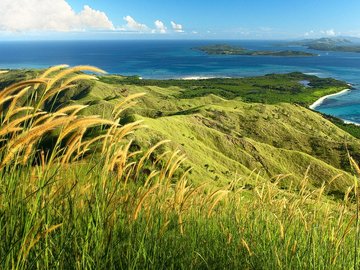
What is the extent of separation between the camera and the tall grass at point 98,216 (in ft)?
8.89

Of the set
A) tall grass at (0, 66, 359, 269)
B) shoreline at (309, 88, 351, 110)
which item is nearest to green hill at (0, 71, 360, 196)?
tall grass at (0, 66, 359, 269)

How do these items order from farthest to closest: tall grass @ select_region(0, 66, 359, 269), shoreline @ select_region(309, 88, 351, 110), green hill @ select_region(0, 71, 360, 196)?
shoreline @ select_region(309, 88, 351, 110) < green hill @ select_region(0, 71, 360, 196) < tall grass @ select_region(0, 66, 359, 269)

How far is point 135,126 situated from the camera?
3.52 meters

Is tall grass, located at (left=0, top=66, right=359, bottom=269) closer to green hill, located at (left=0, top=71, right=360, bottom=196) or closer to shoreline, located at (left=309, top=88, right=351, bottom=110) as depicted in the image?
green hill, located at (left=0, top=71, right=360, bottom=196)

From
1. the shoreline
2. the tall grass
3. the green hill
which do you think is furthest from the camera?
the shoreline

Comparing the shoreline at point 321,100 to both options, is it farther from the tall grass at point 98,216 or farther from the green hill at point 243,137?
the tall grass at point 98,216

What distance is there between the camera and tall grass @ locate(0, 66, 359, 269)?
271cm

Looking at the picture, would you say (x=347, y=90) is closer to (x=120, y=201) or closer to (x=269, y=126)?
(x=269, y=126)

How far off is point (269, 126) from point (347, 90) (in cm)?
11825

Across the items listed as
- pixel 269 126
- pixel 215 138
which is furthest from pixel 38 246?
pixel 269 126

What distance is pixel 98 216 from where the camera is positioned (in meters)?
3.06

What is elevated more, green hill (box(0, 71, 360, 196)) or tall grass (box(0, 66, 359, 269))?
tall grass (box(0, 66, 359, 269))

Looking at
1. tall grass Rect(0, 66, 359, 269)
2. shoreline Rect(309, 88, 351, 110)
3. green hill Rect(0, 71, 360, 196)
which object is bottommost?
shoreline Rect(309, 88, 351, 110)

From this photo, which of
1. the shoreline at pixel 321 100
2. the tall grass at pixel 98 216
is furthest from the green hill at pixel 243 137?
the shoreline at pixel 321 100
